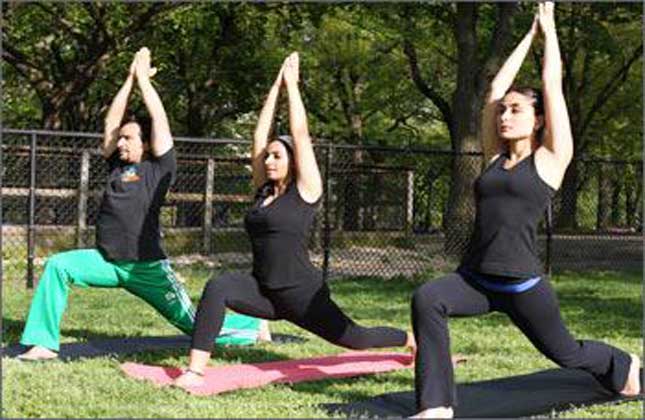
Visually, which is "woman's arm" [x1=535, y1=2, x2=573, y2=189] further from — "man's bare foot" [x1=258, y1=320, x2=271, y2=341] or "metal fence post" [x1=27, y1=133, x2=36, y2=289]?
"metal fence post" [x1=27, y1=133, x2=36, y2=289]

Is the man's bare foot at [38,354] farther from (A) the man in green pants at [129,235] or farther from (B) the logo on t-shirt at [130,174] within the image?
(B) the logo on t-shirt at [130,174]

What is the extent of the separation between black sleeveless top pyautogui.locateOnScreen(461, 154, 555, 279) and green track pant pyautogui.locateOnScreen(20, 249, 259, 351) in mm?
2610

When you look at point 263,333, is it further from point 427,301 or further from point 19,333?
point 427,301

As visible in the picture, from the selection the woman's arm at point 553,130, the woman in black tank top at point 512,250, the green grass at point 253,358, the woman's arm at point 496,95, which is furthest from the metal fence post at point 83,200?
the woman's arm at point 553,130

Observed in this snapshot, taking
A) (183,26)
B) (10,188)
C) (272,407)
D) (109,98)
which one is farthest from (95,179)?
(109,98)

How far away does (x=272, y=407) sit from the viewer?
5035 mm

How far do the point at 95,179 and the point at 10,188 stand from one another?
59.3 inches

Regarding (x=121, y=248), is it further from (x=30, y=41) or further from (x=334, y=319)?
(x=30, y=41)

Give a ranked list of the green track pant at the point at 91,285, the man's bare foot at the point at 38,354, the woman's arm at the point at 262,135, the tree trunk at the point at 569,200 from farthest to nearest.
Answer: the tree trunk at the point at 569,200
the green track pant at the point at 91,285
the man's bare foot at the point at 38,354
the woman's arm at the point at 262,135

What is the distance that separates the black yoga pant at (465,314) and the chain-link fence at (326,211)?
7249mm

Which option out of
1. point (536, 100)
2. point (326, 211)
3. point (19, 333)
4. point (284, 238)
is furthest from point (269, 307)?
point (326, 211)

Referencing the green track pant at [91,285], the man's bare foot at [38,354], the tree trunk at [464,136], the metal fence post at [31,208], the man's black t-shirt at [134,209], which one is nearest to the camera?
the man's bare foot at [38,354]

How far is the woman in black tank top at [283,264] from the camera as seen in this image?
5.57 meters

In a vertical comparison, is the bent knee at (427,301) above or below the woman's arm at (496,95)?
below
